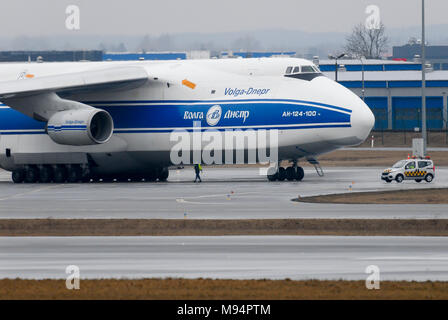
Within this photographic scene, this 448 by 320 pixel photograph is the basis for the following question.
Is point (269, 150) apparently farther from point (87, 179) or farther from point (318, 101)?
point (87, 179)

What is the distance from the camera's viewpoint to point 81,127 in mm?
49219

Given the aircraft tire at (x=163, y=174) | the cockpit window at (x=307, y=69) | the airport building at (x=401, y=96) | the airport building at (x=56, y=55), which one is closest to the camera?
the cockpit window at (x=307, y=69)

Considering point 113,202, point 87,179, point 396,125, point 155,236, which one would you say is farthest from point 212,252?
point 396,125

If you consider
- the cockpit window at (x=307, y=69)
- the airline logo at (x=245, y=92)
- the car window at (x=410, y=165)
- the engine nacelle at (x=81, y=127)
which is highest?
the cockpit window at (x=307, y=69)

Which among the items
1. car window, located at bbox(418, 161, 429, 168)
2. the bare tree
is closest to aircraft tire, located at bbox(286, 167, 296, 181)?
car window, located at bbox(418, 161, 429, 168)

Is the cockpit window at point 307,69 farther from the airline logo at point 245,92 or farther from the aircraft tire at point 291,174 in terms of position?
the aircraft tire at point 291,174

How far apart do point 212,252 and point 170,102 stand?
26258 millimetres

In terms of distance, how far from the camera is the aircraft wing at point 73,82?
49.0 m

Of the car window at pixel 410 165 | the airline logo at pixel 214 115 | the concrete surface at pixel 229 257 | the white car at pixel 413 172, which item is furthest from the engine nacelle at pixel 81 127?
the concrete surface at pixel 229 257

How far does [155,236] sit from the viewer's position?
29.2 metres

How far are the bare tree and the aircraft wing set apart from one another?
12998cm

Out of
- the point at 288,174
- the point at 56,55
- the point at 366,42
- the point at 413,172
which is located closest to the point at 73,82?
the point at 288,174

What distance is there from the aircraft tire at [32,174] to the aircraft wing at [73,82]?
4.96 meters

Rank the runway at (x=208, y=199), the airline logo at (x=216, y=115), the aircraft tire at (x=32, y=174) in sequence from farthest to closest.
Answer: the aircraft tire at (x=32, y=174)
the airline logo at (x=216, y=115)
the runway at (x=208, y=199)
